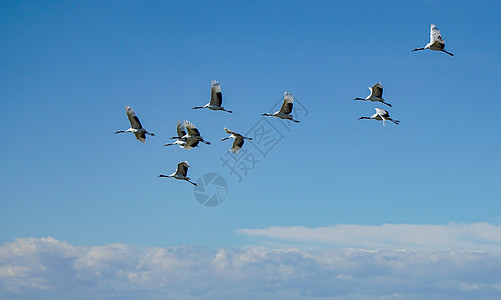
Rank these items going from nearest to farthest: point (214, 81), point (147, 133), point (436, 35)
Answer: point (436, 35) → point (214, 81) → point (147, 133)

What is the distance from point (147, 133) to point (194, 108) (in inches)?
274

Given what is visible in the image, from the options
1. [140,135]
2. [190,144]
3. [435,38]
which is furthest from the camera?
[140,135]

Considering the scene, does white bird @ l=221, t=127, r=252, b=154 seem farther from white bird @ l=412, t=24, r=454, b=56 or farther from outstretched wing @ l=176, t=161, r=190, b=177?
white bird @ l=412, t=24, r=454, b=56

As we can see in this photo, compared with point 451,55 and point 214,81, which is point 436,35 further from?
point 214,81

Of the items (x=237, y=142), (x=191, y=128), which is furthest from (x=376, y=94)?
(x=191, y=128)

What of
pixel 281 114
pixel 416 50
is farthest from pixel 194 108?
pixel 416 50

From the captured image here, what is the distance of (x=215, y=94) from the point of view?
94562 mm

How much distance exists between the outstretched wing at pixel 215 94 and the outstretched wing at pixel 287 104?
7.72 m

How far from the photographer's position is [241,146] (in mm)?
98188

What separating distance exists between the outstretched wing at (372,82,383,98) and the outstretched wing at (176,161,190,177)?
81.3 feet

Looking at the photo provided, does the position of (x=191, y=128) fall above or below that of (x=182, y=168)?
above

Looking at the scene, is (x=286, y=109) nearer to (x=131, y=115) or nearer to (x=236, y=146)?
(x=236, y=146)

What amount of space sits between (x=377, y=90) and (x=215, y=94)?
64.4ft

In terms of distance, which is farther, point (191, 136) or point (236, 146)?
point (236, 146)
